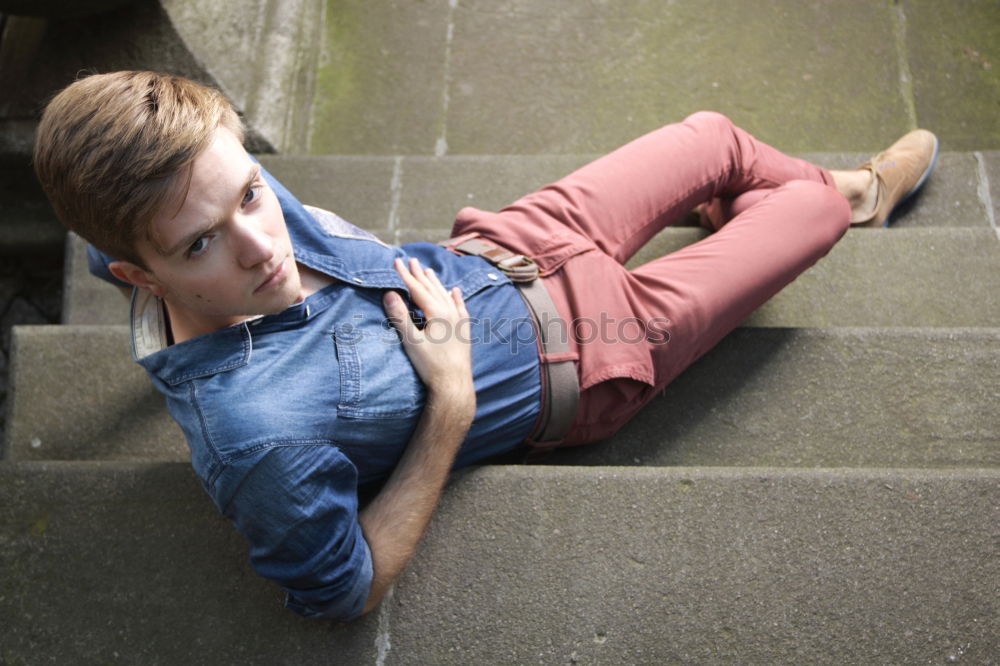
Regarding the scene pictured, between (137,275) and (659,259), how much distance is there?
3.83 feet

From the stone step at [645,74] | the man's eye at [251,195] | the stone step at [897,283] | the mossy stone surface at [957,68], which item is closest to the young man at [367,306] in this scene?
the man's eye at [251,195]

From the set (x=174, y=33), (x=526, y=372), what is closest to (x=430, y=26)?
(x=174, y=33)

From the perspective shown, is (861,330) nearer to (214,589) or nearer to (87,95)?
(214,589)

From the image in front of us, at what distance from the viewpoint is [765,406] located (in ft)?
6.31

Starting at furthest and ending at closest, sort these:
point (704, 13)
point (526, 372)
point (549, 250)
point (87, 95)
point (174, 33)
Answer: point (704, 13), point (174, 33), point (549, 250), point (526, 372), point (87, 95)

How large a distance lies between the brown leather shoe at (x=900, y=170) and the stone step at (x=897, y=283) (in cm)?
27

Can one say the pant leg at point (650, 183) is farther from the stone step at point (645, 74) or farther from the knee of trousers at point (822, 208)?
the stone step at point (645, 74)

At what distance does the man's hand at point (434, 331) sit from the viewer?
1.62m

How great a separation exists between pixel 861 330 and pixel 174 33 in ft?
8.14

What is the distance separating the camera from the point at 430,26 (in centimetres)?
370

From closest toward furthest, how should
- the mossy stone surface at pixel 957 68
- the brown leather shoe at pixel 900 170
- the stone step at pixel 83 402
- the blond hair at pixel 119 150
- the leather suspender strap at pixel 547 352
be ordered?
the blond hair at pixel 119 150 → the leather suspender strap at pixel 547 352 → the stone step at pixel 83 402 → the brown leather shoe at pixel 900 170 → the mossy stone surface at pixel 957 68

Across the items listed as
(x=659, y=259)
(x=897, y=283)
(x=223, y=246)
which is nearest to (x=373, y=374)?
(x=223, y=246)

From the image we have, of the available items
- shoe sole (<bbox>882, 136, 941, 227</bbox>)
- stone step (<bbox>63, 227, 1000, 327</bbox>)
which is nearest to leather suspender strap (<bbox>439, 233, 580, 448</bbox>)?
stone step (<bbox>63, 227, 1000, 327</bbox>)

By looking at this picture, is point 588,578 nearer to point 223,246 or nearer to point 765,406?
point 765,406
